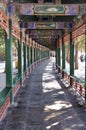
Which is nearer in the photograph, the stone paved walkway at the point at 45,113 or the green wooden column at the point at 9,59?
the stone paved walkway at the point at 45,113

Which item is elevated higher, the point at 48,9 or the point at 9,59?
the point at 48,9

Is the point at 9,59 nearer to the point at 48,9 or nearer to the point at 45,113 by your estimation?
the point at 48,9

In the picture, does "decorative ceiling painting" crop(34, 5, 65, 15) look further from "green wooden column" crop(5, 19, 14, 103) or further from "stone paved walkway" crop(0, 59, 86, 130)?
"stone paved walkway" crop(0, 59, 86, 130)

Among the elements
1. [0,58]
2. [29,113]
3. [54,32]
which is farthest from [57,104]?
[0,58]

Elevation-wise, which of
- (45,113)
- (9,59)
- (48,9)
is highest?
(48,9)

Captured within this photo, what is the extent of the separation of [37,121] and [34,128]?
83 cm

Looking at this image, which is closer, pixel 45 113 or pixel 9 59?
pixel 45 113

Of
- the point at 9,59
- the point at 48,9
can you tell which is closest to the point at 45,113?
the point at 9,59

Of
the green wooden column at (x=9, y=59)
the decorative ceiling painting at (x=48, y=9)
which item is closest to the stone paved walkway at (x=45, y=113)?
the green wooden column at (x=9, y=59)

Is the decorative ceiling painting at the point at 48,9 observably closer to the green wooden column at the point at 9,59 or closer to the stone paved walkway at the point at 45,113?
the green wooden column at the point at 9,59

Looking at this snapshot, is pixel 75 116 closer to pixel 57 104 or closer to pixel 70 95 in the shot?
pixel 57 104

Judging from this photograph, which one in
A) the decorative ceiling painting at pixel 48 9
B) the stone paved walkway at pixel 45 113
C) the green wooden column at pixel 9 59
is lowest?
the stone paved walkway at pixel 45 113

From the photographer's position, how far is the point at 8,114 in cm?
1032

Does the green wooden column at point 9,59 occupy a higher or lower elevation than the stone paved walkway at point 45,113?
higher
